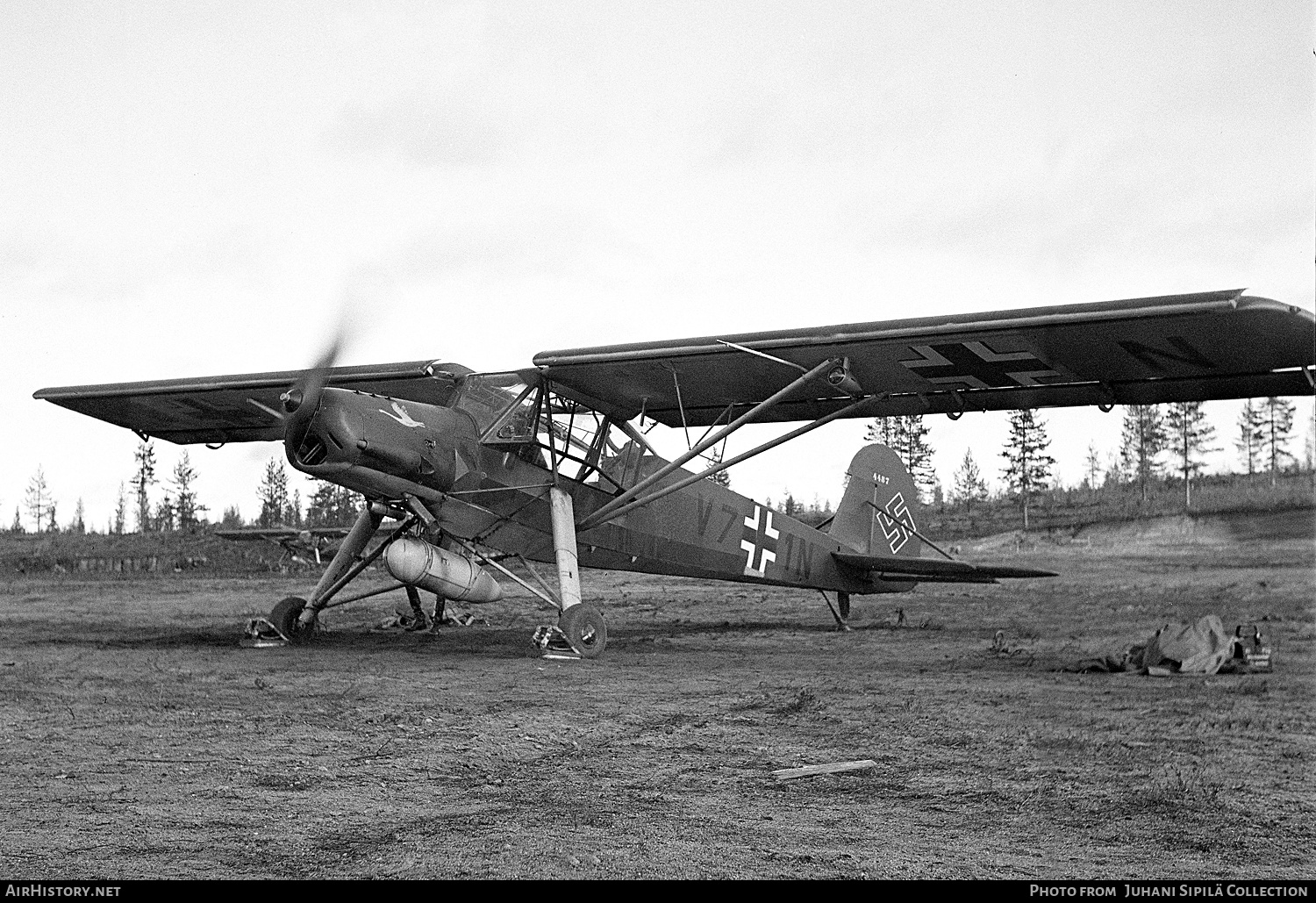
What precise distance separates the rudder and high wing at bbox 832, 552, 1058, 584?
0.41m

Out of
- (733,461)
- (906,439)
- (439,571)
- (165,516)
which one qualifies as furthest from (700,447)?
(165,516)

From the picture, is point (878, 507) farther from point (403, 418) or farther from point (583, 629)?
point (403, 418)

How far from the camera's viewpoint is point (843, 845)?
3.90m

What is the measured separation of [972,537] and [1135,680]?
37633mm

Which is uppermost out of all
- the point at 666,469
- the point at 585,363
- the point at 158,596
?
the point at 585,363

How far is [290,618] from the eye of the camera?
1219cm

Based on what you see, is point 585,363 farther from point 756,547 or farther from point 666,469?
point 756,547

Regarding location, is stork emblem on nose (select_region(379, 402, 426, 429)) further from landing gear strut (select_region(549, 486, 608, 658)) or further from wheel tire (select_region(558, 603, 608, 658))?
wheel tire (select_region(558, 603, 608, 658))

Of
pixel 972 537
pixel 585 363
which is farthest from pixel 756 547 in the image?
pixel 972 537

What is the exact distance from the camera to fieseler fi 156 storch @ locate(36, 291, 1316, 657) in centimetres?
973

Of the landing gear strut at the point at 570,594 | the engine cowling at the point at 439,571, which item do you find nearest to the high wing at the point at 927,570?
the landing gear strut at the point at 570,594

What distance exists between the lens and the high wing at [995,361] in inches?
357

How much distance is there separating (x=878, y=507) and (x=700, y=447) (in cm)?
640

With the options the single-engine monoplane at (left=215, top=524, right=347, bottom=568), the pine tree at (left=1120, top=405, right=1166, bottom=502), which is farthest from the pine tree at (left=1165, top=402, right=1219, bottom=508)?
the single-engine monoplane at (left=215, top=524, right=347, bottom=568)
